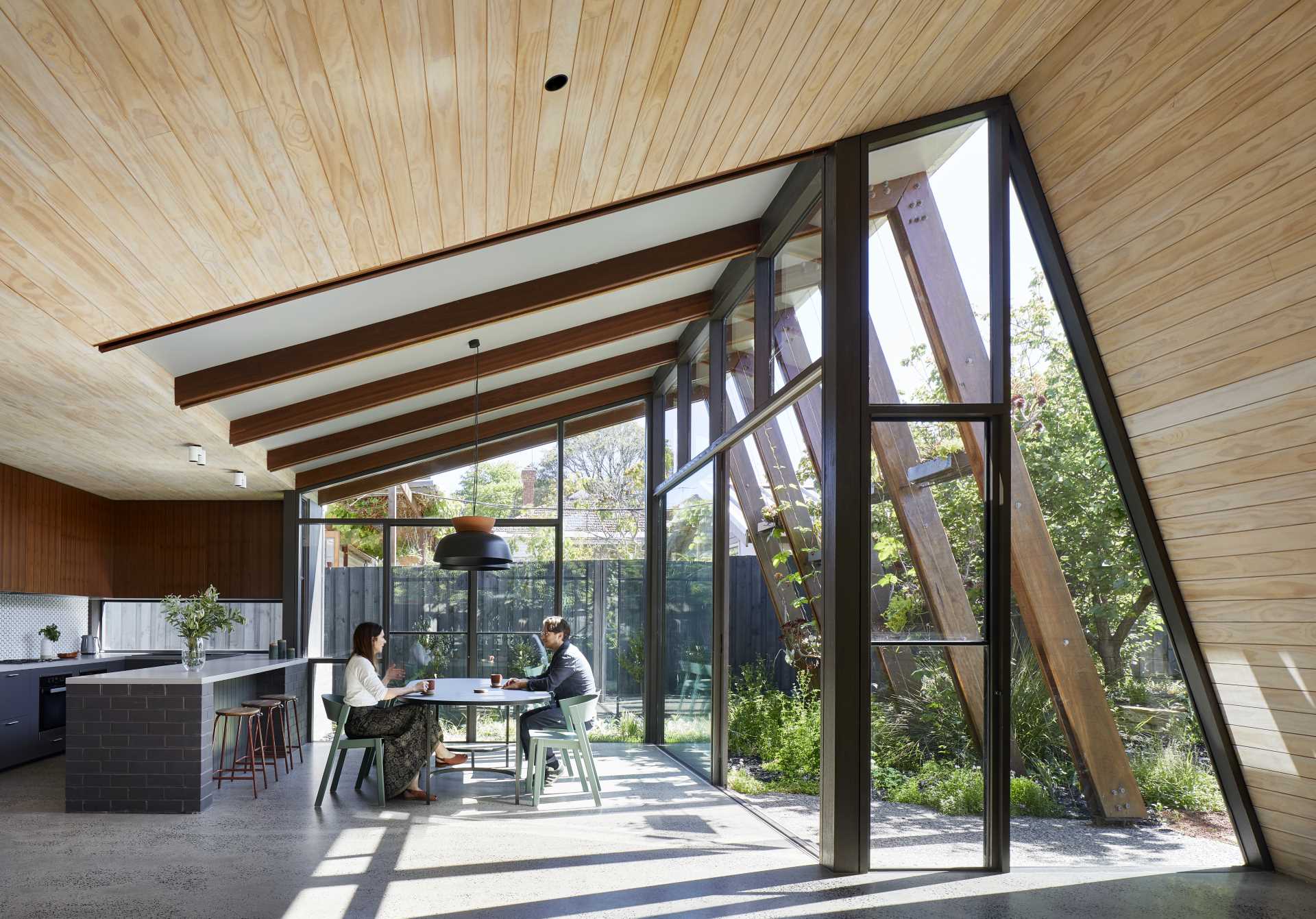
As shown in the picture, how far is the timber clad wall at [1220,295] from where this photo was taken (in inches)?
151

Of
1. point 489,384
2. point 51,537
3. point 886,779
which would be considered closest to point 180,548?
point 51,537

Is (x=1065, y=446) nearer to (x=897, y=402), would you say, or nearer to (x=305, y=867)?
(x=897, y=402)

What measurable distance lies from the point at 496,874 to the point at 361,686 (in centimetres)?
246

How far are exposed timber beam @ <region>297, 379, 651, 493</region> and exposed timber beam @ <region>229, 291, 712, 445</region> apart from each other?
1.89 meters

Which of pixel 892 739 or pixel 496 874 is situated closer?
pixel 496 874

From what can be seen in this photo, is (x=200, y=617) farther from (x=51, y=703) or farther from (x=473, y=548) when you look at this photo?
(x=473, y=548)

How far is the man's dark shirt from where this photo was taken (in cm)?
750

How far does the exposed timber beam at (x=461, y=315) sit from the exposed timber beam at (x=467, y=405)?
2.86m

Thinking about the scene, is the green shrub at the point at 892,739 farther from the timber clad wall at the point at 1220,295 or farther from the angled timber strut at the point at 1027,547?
the timber clad wall at the point at 1220,295

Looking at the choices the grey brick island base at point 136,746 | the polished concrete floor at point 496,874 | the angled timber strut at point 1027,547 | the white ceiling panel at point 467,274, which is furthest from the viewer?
the grey brick island base at point 136,746

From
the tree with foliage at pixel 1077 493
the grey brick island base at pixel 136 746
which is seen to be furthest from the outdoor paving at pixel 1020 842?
the grey brick island base at pixel 136 746

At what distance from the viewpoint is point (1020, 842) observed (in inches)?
230

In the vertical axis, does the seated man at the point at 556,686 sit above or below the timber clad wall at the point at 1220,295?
below

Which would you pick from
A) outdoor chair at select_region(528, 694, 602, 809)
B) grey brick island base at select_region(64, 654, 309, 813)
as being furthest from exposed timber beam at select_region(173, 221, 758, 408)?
outdoor chair at select_region(528, 694, 602, 809)
